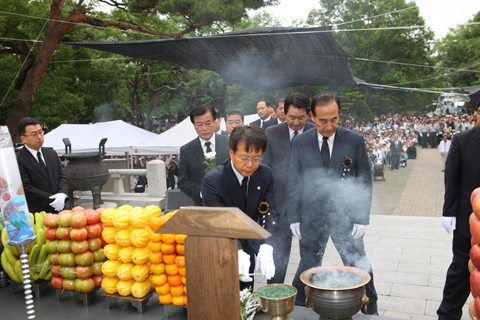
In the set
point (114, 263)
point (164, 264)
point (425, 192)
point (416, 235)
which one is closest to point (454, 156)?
point (164, 264)

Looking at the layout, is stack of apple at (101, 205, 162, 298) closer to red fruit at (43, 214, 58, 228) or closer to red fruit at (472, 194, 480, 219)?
red fruit at (43, 214, 58, 228)

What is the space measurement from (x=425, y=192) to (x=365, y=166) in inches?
377

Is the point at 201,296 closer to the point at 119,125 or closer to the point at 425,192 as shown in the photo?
the point at 425,192

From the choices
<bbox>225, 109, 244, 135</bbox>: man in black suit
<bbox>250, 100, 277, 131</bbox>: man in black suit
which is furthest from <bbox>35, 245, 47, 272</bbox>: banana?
<bbox>250, 100, 277, 131</bbox>: man in black suit

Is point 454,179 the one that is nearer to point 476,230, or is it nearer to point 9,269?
point 476,230

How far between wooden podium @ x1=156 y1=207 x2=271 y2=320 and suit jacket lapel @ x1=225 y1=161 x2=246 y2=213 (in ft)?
4.77

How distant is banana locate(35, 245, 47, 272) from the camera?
132 inches

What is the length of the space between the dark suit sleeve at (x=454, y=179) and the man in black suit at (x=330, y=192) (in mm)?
642

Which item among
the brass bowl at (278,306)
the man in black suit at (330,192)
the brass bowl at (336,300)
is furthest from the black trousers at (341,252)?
the brass bowl at (278,306)

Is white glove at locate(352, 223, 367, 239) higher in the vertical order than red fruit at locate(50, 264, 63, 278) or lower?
higher

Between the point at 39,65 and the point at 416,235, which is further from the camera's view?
the point at 39,65

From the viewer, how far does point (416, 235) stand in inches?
246

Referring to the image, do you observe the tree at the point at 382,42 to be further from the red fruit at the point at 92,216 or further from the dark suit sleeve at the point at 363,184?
the red fruit at the point at 92,216

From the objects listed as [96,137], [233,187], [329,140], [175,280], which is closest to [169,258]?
[175,280]
